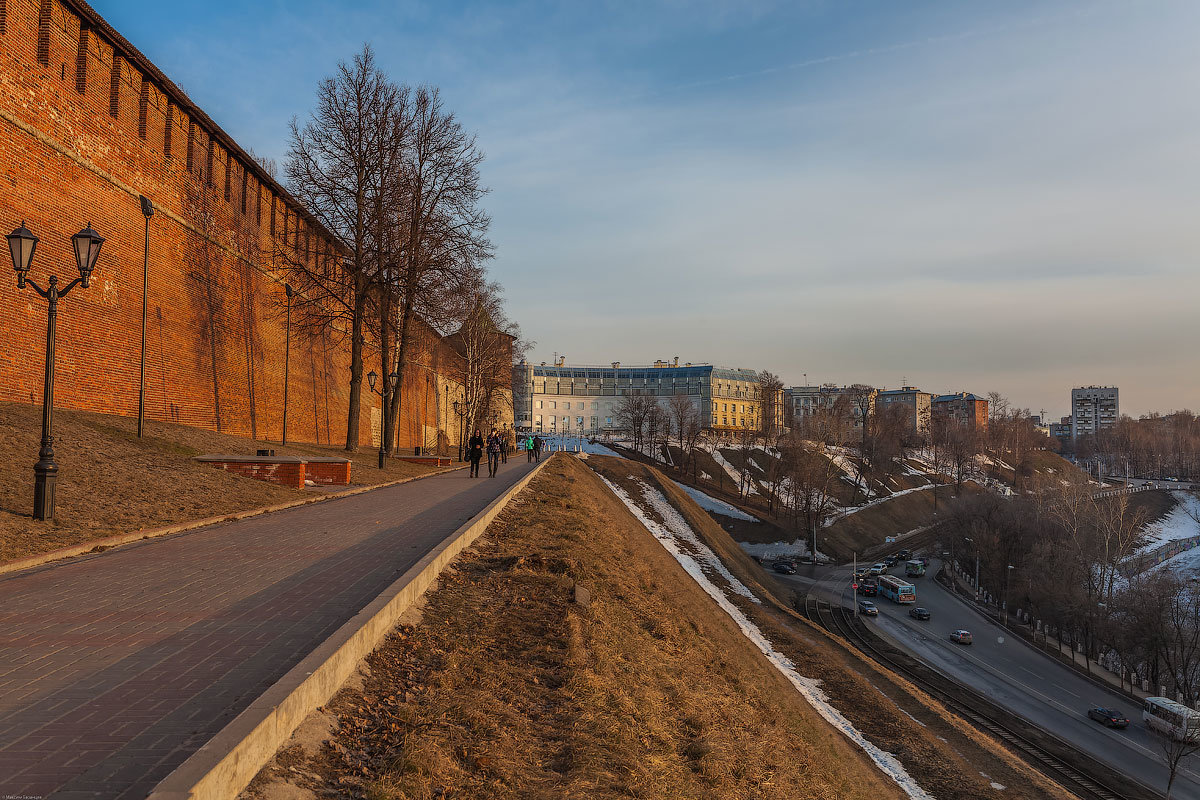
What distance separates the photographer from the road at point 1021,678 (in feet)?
84.1

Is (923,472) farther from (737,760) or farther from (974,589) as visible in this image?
(737,760)

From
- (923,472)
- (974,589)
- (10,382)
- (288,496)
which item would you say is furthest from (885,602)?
(923,472)

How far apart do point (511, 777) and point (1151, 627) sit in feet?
131

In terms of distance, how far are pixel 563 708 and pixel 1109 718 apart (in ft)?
101

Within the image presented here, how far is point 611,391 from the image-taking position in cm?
13675

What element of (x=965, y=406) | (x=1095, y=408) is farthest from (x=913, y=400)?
(x=1095, y=408)

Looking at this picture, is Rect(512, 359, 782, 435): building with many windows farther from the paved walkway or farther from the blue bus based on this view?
the paved walkway

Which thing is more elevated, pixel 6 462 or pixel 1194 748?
pixel 6 462

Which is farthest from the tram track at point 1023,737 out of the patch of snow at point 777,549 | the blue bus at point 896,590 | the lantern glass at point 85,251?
the lantern glass at point 85,251

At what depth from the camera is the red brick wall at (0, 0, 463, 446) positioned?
15.7 m

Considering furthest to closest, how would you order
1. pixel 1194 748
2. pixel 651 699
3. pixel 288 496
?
pixel 1194 748
pixel 288 496
pixel 651 699

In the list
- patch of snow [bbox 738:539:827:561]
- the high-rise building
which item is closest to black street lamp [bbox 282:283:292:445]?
patch of snow [bbox 738:539:827:561]

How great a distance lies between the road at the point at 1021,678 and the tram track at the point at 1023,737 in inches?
49.2

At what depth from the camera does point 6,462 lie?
11.1 meters
